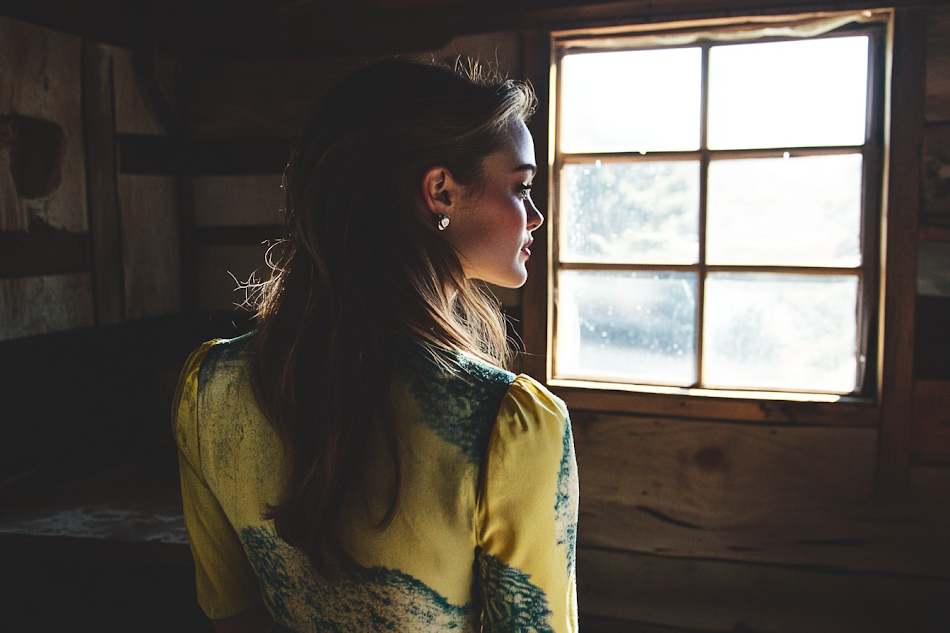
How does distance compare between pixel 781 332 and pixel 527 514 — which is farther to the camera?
pixel 781 332

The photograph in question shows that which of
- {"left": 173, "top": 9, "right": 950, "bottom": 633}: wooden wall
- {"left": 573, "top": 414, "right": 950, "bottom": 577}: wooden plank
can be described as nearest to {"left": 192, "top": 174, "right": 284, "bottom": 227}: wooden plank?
{"left": 173, "top": 9, "right": 950, "bottom": 633}: wooden wall

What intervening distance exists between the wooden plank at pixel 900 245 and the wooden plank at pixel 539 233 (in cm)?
101

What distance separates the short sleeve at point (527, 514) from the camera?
673mm

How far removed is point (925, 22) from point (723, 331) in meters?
1.05

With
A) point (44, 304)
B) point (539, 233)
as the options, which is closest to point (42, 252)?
point (44, 304)

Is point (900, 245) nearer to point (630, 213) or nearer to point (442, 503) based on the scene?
point (630, 213)

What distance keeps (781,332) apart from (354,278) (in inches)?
72.0

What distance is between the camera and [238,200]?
2.55 m

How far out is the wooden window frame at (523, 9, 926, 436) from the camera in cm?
197

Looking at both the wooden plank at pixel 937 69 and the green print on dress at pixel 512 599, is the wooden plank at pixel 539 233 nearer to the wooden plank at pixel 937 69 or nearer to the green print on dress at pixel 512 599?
the wooden plank at pixel 937 69

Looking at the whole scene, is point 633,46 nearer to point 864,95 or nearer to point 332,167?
point 864,95

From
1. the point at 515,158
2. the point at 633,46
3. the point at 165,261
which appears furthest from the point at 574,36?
the point at 165,261

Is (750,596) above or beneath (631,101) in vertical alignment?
beneath

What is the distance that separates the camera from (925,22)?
1.94 meters
